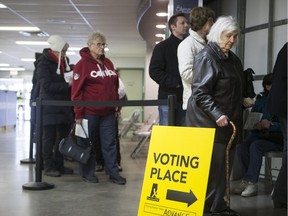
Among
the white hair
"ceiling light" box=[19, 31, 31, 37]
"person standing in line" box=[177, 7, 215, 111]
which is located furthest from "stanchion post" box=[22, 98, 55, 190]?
"ceiling light" box=[19, 31, 31, 37]

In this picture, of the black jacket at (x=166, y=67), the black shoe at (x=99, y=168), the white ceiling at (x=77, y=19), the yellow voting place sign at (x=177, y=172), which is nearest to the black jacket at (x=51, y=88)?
the black shoe at (x=99, y=168)

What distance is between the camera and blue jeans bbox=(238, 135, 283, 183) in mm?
4242

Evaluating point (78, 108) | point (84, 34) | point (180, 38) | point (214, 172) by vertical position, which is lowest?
point (214, 172)

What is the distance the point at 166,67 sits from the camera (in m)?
3.97

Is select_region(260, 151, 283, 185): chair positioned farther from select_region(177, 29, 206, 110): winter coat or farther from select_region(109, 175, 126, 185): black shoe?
select_region(109, 175, 126, 185): black shoe

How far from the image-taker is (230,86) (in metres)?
2.93

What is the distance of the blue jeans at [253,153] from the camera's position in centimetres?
424

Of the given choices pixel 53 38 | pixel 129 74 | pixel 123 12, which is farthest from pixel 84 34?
pixel 53 38

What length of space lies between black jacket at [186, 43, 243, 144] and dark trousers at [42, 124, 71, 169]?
96.3 inches

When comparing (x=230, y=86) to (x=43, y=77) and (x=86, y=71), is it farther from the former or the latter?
(x=43, y=77)

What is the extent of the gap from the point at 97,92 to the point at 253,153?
1646mm

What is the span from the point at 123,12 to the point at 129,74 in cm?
935

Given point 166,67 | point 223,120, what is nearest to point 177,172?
point 223,120

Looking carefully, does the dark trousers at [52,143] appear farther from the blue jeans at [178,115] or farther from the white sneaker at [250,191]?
the white sneaker at [250,191]
